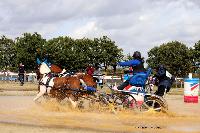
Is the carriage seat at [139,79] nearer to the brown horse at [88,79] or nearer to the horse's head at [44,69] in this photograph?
the brown horse at [88,79]

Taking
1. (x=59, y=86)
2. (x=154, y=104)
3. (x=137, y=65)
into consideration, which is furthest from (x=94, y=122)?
(x=59, y=86)

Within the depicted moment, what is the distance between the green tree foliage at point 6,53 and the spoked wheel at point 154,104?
80.2 metres

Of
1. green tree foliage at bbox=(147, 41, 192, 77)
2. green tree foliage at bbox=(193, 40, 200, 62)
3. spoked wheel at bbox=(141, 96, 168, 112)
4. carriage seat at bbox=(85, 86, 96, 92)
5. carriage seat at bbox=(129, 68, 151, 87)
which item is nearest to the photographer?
spoked wheel at bbox=(141, 96, 168, 112)

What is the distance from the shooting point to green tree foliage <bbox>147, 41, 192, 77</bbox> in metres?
70.4

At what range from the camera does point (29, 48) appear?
84.9 m

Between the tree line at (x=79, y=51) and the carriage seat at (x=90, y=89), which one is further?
the tree line at (x=79, y=51)

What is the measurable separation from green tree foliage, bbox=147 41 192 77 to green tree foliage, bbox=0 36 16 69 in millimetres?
29948

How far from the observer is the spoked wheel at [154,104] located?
1571 cm

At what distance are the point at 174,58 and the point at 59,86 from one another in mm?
57025

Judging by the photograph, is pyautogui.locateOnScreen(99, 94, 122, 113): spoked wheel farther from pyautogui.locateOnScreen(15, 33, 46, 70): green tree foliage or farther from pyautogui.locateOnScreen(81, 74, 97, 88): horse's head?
pyautogui.locateOnScreen(15, 33, 46, 70): green tree foliage

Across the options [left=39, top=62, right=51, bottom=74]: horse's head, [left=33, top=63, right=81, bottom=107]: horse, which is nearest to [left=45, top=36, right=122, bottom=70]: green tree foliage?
[left=39, top=62, right=51, bottom=74]: horse's head

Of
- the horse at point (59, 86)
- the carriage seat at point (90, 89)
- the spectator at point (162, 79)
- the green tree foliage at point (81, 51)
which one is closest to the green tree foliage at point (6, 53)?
the green tree foliage at point (81, 51)

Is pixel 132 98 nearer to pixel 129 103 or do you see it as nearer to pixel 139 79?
pixel 129 103

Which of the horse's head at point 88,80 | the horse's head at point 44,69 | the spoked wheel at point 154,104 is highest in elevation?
the horse's head at point 44,69
